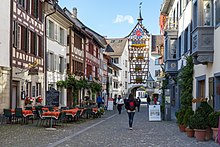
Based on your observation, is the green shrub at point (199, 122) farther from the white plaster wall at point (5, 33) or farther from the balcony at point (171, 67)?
the balcony at point (171, 67)

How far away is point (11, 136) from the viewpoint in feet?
47.9

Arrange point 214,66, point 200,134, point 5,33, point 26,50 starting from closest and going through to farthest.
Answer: point 200,134 → point 214,66 → point 5,33 → point 26,50

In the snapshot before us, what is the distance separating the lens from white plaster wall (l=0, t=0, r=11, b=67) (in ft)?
71.1

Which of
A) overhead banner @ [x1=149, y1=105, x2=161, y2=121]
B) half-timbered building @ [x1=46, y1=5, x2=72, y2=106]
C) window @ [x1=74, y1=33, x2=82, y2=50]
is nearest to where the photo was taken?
overhead banner @ [x1=149, y1=105, x2=161, y2=121]

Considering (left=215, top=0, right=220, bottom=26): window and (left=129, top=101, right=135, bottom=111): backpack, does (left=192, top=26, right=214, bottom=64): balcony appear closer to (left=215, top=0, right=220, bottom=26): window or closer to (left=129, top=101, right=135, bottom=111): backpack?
(left=215, top=0, right=220, bottom=26): window

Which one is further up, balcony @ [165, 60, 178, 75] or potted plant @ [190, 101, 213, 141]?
balcony @ [165, 60, 178, 75]

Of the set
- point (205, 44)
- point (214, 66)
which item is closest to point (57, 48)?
point (205, 44)

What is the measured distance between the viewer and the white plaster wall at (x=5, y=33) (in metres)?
21.7

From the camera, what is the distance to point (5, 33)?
22.0m

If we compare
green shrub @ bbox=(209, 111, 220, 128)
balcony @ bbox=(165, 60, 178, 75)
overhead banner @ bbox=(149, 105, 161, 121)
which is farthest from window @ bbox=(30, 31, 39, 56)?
green shrub @ bbox=(209, 111, 220, 128)

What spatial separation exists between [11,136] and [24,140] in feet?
4.56

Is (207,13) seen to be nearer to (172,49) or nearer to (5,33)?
(5,33)

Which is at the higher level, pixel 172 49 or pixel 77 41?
pixel 77 41

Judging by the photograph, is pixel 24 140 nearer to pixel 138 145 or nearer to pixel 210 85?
pixel 138 145
